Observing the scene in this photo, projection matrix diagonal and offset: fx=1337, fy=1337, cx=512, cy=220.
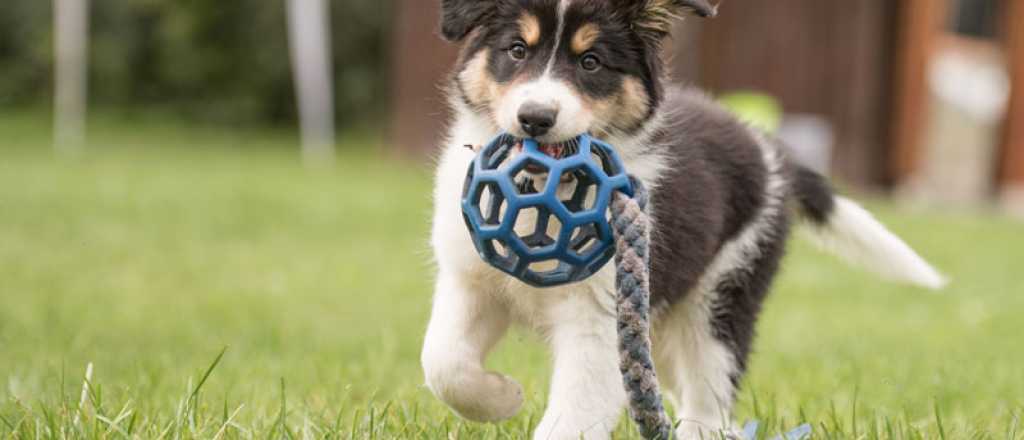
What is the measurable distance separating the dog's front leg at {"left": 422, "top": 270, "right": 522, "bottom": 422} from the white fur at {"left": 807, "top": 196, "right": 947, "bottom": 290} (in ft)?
5.46

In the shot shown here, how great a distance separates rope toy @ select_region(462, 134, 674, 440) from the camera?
3191 mm

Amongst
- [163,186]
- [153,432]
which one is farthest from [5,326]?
[163,186]

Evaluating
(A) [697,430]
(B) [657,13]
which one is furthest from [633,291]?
(A) [697,430]

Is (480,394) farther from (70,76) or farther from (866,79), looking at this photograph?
(70,76)

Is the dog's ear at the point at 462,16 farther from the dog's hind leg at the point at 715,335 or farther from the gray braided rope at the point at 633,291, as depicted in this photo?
the dog's hind leg at the point at 715,335

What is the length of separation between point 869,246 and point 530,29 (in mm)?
1908

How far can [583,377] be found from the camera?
3.55 meters

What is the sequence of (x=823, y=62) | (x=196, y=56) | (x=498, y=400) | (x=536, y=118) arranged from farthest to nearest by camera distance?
(x=196, y=56) < (x=823, y=62) < (x=498, y=400) < (x=536, y=118)

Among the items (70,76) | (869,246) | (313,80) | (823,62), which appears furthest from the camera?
(70,76)

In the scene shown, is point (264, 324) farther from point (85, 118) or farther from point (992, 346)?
point (85, 118)

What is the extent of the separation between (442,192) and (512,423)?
2.39ft

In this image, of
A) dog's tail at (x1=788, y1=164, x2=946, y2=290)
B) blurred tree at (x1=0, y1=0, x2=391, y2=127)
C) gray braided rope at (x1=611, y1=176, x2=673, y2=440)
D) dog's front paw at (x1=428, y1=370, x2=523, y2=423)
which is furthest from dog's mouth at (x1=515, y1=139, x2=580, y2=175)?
blurred tree at (x1=0, y1=0, x2=391, y2=127)

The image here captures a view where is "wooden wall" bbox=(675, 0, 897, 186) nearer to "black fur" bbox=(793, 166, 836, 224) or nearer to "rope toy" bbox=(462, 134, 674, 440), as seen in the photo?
"black fur" bbox=(793, 166, 836, 224)

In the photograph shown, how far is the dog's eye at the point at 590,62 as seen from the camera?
3.58 meters
